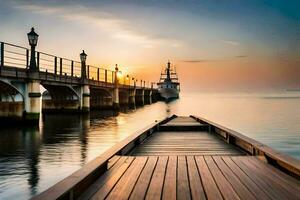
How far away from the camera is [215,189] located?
5656mm

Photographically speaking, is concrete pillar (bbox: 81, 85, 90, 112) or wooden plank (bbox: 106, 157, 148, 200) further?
concrete pillar (bbox: 81, 85, 90, 112)

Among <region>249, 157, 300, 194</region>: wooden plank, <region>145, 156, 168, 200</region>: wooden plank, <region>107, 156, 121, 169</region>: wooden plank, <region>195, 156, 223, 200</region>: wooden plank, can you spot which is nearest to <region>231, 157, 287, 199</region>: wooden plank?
<region>249, 157, 300, 194</region>: wooden plank

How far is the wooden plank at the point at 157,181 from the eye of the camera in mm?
5270

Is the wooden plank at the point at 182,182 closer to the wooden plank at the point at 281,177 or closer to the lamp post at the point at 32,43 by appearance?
the wooden plank at the point at 281,177

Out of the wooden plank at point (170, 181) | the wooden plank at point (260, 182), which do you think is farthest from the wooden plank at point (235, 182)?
the wooden plank at point (170, 181)

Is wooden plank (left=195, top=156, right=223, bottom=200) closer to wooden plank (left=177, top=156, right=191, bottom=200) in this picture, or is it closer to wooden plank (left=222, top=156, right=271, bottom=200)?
wooden plank (left=177, top=156, right=191, bottom=200)

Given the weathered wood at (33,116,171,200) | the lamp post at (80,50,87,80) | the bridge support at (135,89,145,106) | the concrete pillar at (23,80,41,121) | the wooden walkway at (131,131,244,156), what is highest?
the lamp post at (80,50,87,80)

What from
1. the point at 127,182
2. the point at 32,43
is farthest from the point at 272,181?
the point at 32,43

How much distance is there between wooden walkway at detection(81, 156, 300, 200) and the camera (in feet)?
17.5

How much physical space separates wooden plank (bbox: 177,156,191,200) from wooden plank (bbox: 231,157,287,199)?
1.13 meters

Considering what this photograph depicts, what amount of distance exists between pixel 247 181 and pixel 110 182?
2.26 metres

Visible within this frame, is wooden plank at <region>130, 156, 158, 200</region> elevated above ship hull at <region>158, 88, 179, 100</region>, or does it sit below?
below

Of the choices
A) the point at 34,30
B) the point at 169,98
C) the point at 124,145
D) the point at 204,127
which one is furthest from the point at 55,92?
the point at 169,98

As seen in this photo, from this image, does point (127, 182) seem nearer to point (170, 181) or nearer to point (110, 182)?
point (110, 182)
